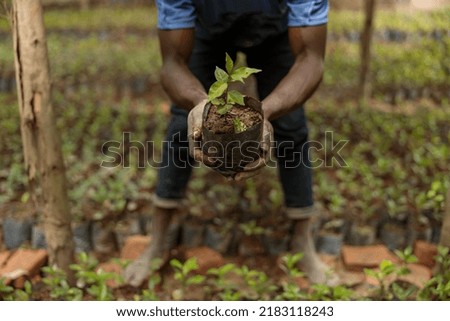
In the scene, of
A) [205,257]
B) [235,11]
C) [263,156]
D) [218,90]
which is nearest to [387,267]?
[263,156]

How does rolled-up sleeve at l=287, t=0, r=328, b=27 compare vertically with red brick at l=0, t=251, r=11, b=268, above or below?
above

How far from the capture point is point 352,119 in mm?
4391

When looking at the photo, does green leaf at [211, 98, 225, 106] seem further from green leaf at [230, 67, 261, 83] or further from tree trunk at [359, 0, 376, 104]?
tree trunk at [359, 0, 376, 104]

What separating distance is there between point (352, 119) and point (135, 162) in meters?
1.89

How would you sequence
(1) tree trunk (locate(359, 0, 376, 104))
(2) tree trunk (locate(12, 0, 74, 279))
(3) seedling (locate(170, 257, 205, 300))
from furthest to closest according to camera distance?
(1) tree trunk (locate(359, 0, 376, 104)) < (3) seedling (locate(170, 257, 205, 300)) < (2) tree trunk (locate(12, 0, 74, 279))

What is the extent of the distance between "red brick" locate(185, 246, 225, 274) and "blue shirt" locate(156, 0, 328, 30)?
1.14m

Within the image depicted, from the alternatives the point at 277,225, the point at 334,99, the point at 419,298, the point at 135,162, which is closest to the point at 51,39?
the point at 334,99

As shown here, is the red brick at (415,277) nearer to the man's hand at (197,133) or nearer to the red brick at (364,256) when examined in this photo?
the red brick at (364,256)

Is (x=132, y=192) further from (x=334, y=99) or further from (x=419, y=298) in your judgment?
(x=334, y=99)

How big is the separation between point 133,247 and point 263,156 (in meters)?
1.20

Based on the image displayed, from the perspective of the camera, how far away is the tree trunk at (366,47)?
4457 millimetres

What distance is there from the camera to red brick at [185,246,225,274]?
2592mm

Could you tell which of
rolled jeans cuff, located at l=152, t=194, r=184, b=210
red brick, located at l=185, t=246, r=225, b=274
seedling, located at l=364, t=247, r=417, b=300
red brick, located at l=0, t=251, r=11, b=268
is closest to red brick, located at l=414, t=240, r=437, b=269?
seedling, located at l=364, t=247, r=417, b=300

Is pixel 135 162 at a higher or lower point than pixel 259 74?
lower
